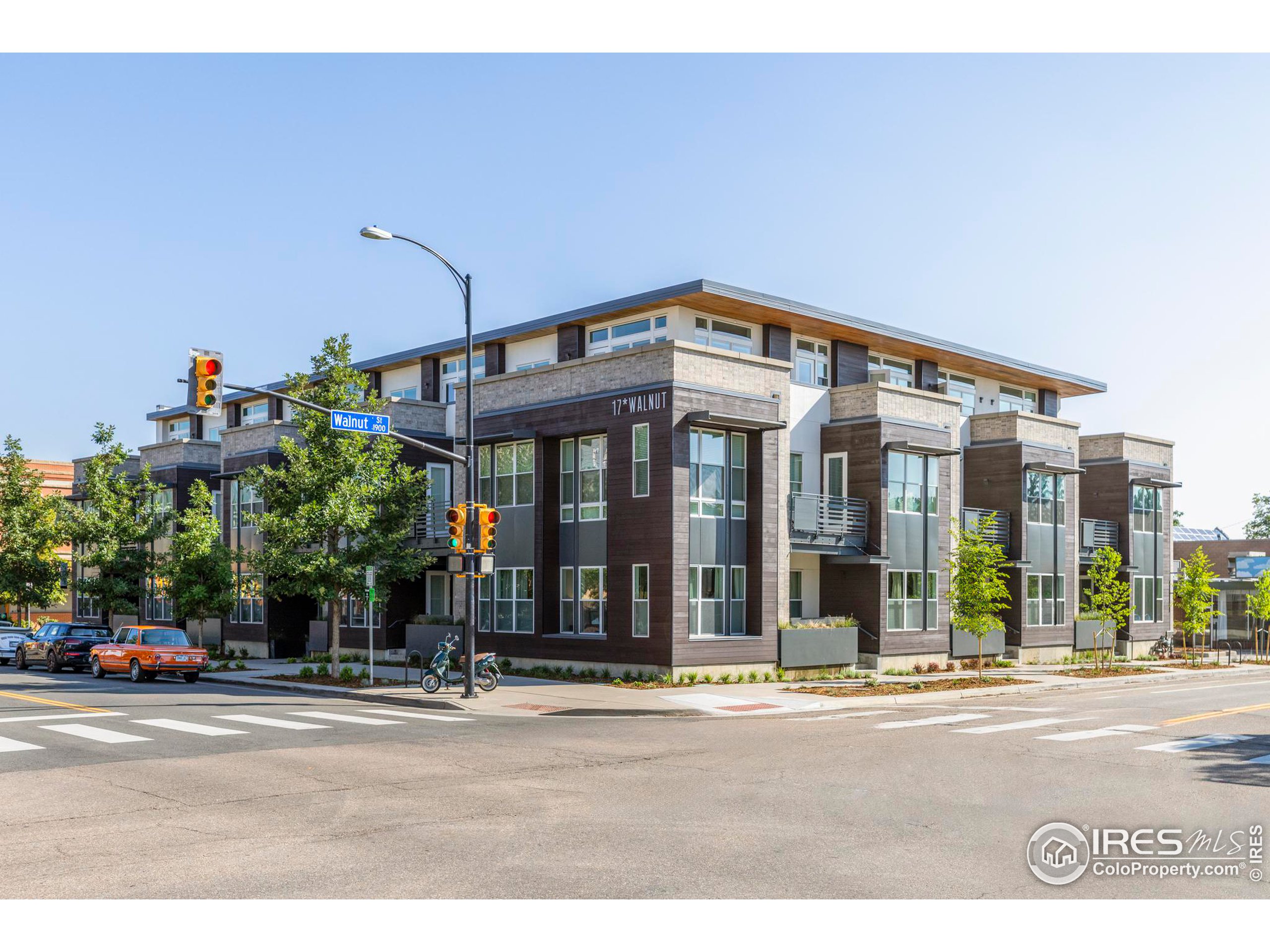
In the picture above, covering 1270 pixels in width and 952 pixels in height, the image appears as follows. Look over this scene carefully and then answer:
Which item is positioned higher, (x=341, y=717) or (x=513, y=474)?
(x=513, y=474)

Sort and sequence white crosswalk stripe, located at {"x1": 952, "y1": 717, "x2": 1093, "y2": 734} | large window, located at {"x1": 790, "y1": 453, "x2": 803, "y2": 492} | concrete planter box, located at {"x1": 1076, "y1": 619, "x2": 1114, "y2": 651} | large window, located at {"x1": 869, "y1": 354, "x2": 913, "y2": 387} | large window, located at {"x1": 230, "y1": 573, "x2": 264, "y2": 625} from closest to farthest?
1. white crosswalk stripe, located at {"x1": 952, "y1": 717, "x2": 1093, "y2": 734}
2. large window, located at {"x1": 790, "y1": 453, "x2": 803, "y2": 492}
3. large window, located at {"x1": 869, "y1": 354, "x2": 913, "y2": 387}
4. large window, located at {"x1": 230, "y1": 573, "x2": 264, "y2": 625}
5. concrete planter box, located at {"x1": 1076, "y1": 619, "x2": 1114, "y2": 651}

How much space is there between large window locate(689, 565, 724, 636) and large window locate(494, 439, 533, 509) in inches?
244

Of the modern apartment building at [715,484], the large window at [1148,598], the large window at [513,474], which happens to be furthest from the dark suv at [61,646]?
the large window at [1148,598]

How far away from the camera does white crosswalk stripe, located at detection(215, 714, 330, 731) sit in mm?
19922

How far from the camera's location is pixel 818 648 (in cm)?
3241

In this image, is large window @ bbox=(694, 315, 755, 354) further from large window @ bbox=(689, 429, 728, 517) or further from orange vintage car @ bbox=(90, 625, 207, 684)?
orange vintage car @ bbox=(90, 625, 207, 684)

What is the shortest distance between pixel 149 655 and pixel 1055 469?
3158cm

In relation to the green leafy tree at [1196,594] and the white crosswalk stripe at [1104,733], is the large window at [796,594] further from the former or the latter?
the green leafy tree at [1196,594]

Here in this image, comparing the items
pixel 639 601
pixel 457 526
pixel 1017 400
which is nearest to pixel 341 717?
pixel 457 526

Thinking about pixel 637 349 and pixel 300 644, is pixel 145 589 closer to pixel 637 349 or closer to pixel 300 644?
pixel 300 644

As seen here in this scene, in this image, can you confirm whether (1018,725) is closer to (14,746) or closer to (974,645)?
(14,746)

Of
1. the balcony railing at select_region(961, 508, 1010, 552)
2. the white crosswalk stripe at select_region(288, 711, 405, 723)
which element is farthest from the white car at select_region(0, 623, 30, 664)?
the balcony railing at select_region(961, 508, 1010, 552)

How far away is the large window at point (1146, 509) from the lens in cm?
4841

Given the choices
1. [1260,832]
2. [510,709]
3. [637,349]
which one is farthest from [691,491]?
[1260,832]
